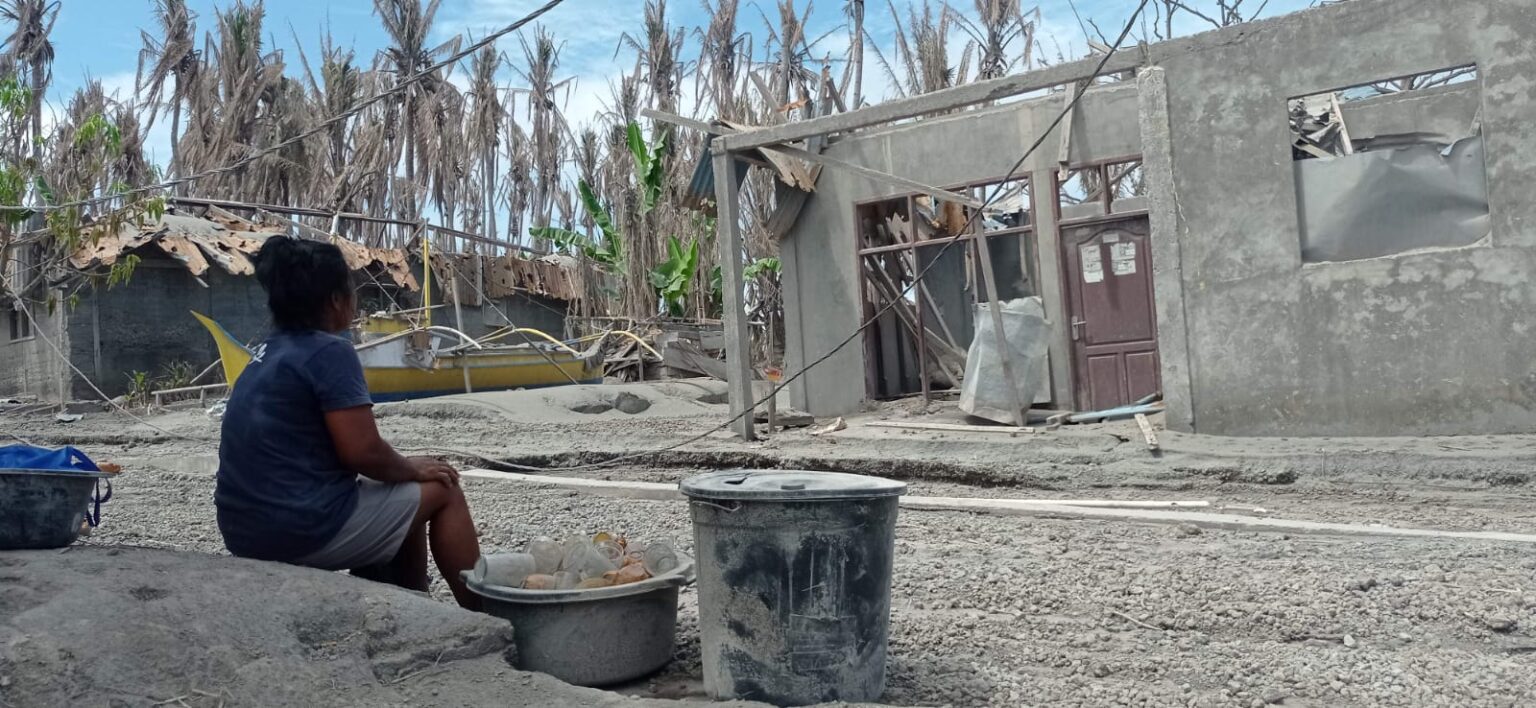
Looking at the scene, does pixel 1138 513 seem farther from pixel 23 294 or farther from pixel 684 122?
pixel 23 294

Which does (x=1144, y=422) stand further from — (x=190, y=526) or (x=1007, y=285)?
(x=190, y=526)

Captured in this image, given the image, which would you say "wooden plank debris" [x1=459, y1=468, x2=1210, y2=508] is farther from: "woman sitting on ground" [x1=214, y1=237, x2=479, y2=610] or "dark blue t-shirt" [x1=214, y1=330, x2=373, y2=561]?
"dark blue t-shirt" [x1=214, y1=330, x2=373, y2=561]

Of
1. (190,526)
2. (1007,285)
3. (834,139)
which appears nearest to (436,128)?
(834,139)

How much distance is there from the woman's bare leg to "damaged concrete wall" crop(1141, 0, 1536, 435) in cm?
678

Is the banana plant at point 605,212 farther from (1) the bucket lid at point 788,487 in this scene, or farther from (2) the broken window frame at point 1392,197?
(1) the bucket lid at point 788,487

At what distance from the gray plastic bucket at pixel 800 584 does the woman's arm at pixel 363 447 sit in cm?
99

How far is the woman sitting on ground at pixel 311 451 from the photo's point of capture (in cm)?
324

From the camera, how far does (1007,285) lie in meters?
12.5

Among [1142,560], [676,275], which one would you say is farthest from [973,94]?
[676,275]

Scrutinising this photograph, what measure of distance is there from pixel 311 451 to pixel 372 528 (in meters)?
0.31

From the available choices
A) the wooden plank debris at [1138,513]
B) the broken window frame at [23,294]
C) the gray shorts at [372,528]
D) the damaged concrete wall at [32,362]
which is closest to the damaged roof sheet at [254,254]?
the broken window frame at [23,294]

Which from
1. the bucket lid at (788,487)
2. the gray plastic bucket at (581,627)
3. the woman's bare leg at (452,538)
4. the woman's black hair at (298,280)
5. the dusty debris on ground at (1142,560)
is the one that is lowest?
the dusty debris on ground at (1142,560)

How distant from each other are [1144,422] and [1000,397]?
1582 millimetres

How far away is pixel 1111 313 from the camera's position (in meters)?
11.2
